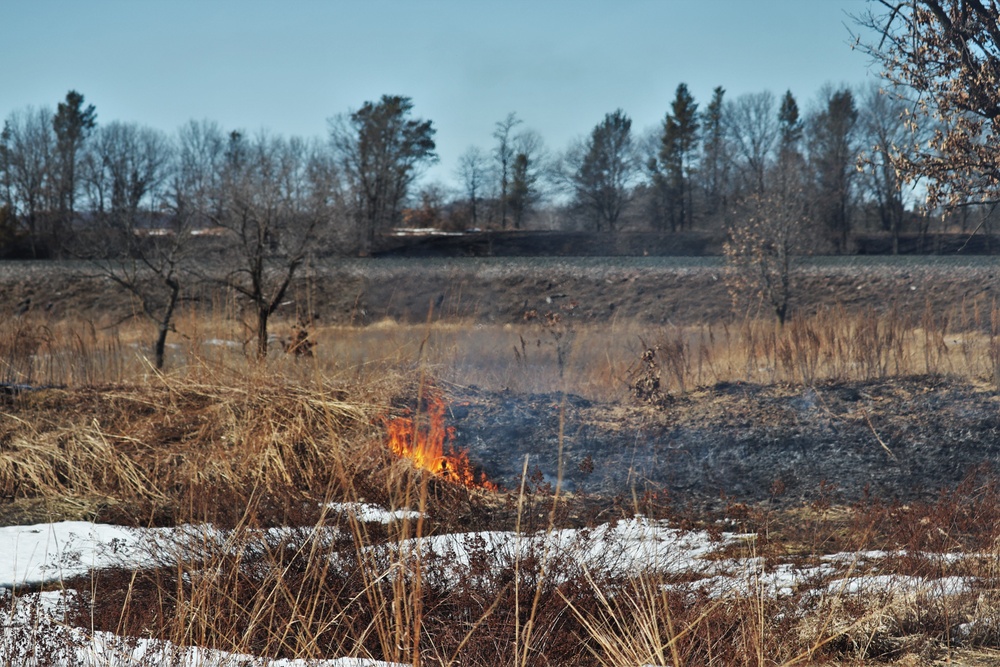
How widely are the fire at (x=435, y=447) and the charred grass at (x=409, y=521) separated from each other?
186mm

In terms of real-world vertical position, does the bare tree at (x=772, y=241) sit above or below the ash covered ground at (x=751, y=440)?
above

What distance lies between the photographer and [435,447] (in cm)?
650

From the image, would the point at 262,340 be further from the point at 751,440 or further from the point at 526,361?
the point at 751,440

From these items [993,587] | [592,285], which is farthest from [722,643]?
[592,285]

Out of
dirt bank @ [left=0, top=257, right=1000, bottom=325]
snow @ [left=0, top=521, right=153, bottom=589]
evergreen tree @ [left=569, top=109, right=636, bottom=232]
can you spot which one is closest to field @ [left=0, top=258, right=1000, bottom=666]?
snow @ [left=0, top=521, right=153, bottom=589]

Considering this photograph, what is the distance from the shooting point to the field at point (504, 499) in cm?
342

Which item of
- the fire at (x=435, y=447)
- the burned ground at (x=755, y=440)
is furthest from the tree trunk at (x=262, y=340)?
the burned ground at (x=755, y=440)

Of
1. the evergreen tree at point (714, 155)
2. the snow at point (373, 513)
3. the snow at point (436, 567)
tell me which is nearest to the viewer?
the snow at point (436, 567)

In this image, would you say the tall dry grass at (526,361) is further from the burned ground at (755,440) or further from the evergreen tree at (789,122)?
the evergreen tree at (789,122)

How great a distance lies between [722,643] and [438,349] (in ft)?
18.8

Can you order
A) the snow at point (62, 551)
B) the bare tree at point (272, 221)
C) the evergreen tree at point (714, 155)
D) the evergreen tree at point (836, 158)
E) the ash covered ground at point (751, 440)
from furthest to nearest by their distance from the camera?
the evergreen tree at point (714, 155) < the evergreen tree at point (836, 158) < the bare tree at point (272, 221) < the ash covered ground at point (751, 440) < the snow at point (62, 551)

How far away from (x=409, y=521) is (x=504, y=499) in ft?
4.81

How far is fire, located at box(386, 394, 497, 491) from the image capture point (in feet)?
19.6

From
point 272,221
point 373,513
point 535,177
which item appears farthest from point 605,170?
point 373,513
